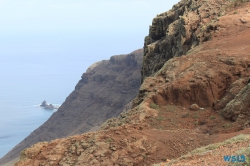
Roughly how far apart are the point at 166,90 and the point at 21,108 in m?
101

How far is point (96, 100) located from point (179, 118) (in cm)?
6049

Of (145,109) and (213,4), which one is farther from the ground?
(213,4)

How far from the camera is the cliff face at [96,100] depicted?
66.4m

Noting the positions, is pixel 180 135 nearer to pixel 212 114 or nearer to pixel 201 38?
pixel 212 114

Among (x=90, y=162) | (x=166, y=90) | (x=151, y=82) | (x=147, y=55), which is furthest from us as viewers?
(x=147, y=55)

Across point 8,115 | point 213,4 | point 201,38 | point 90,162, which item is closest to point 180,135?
point 90,162

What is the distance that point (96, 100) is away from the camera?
7350 centimetres

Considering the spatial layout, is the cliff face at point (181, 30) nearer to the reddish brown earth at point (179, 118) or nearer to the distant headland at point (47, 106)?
the reddish brown earth at point (179, 118)

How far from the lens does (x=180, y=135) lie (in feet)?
36.5

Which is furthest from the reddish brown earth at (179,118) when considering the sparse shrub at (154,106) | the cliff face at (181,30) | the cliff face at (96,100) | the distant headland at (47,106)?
the distant headland at (47,106)

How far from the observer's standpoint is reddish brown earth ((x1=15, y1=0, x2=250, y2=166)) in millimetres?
10375

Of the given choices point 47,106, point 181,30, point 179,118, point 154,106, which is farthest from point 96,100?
point 179,118

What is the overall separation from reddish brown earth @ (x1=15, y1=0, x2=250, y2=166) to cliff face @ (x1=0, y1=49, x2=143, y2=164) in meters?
47.0

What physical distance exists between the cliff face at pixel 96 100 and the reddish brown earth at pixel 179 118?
47.0m
